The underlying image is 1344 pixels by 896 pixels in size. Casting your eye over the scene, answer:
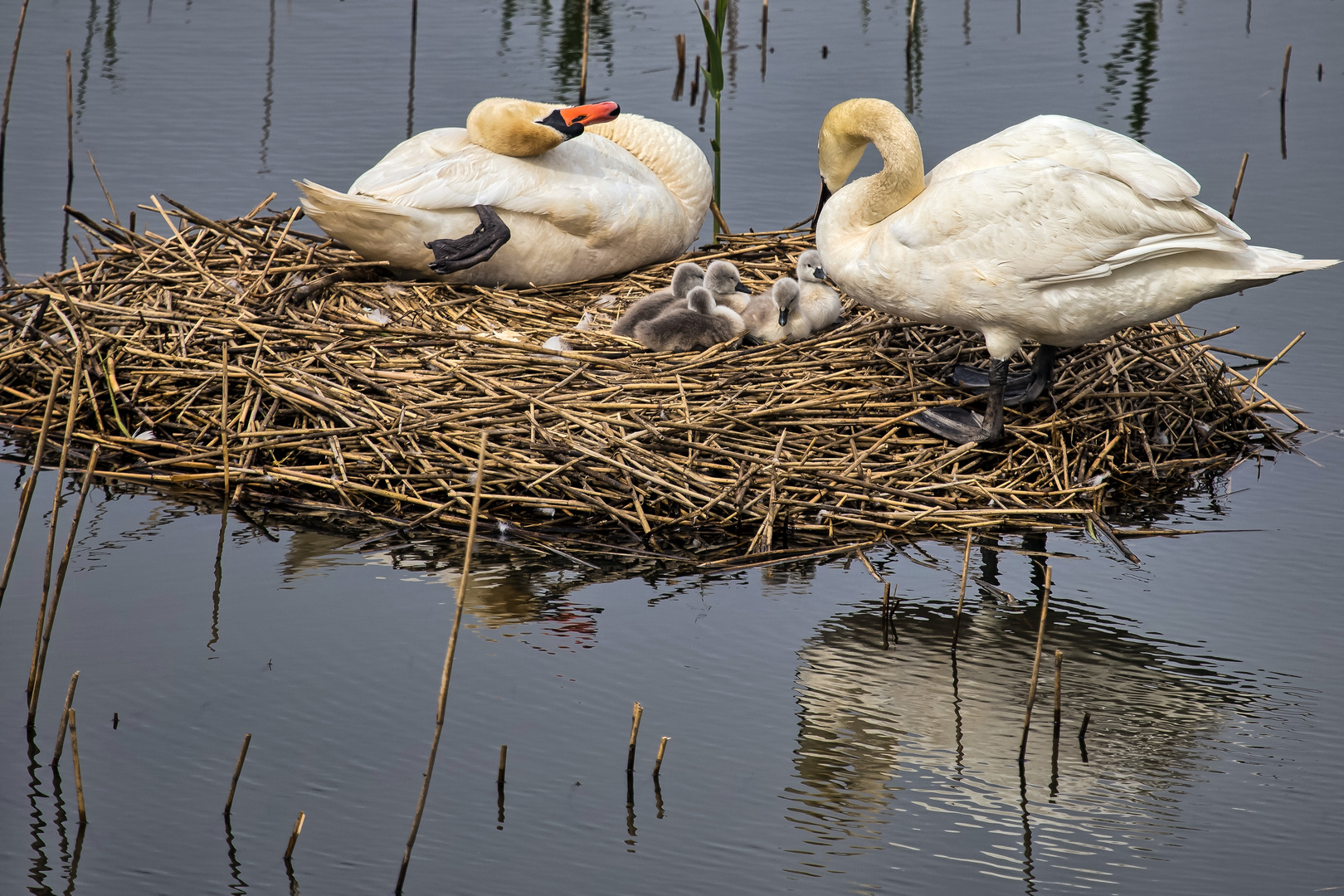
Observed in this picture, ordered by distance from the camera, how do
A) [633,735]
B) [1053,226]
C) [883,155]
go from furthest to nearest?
[883,155]
[1053,226]
[633,735]

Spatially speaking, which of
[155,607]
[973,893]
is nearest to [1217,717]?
[973,893]

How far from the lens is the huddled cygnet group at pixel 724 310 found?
6.32 m

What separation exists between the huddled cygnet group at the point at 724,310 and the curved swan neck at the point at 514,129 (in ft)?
3.39

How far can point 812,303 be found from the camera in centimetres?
647

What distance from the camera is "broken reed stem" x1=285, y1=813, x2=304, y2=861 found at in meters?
3.07

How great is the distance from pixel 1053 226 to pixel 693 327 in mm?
1919

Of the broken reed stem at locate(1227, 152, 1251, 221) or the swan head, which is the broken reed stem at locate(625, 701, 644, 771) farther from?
the broken reed stem at locate(1227, 152, 1251, 221)

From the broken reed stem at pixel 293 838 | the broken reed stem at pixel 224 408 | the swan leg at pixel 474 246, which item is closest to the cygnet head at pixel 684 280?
the swan leg at pixel 474 246

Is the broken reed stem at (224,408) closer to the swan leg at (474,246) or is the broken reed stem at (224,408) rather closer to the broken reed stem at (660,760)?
the swan leg at (474,246)

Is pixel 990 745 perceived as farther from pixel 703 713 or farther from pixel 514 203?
pixel 514 203

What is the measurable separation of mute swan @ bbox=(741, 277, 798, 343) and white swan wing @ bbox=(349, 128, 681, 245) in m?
1.08

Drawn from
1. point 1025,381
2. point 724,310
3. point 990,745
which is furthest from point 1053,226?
point 990,745

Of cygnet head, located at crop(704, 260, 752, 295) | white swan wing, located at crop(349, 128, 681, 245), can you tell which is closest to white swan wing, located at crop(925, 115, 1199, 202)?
cygnet head, located at crop(704, 260, 752, 295)

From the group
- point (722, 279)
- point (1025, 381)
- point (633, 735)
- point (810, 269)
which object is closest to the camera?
point (633, 735)
